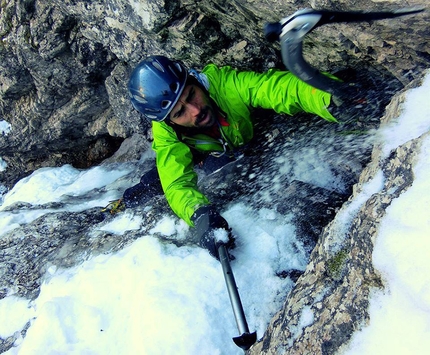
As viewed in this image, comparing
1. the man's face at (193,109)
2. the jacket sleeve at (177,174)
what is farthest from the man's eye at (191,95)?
the jacket sleeve at (177,174)

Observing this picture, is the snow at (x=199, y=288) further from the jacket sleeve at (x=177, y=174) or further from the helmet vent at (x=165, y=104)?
the helmet vent at (x=165, y=104)

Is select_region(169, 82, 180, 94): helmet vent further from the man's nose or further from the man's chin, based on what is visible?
the man's chin

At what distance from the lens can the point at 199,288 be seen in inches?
139

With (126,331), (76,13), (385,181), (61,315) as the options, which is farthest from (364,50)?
(76,13)

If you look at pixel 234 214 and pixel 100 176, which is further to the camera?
pixel 100 176

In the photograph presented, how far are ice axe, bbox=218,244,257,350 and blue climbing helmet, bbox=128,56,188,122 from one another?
173 centimetres

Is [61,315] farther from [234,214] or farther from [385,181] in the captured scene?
[385,181]

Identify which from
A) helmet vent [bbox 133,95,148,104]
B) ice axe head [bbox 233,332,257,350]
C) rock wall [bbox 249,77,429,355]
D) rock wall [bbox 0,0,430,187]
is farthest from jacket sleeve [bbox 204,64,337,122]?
ice axe head [bbox 233,332,257,350]

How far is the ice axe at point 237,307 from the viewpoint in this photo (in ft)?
9.55

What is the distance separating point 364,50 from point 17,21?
18.3 ft

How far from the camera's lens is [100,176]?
7.60 meters

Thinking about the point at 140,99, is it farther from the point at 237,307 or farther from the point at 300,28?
the point at 237,307

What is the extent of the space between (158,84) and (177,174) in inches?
39.7

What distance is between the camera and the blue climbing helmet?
4344 mm
